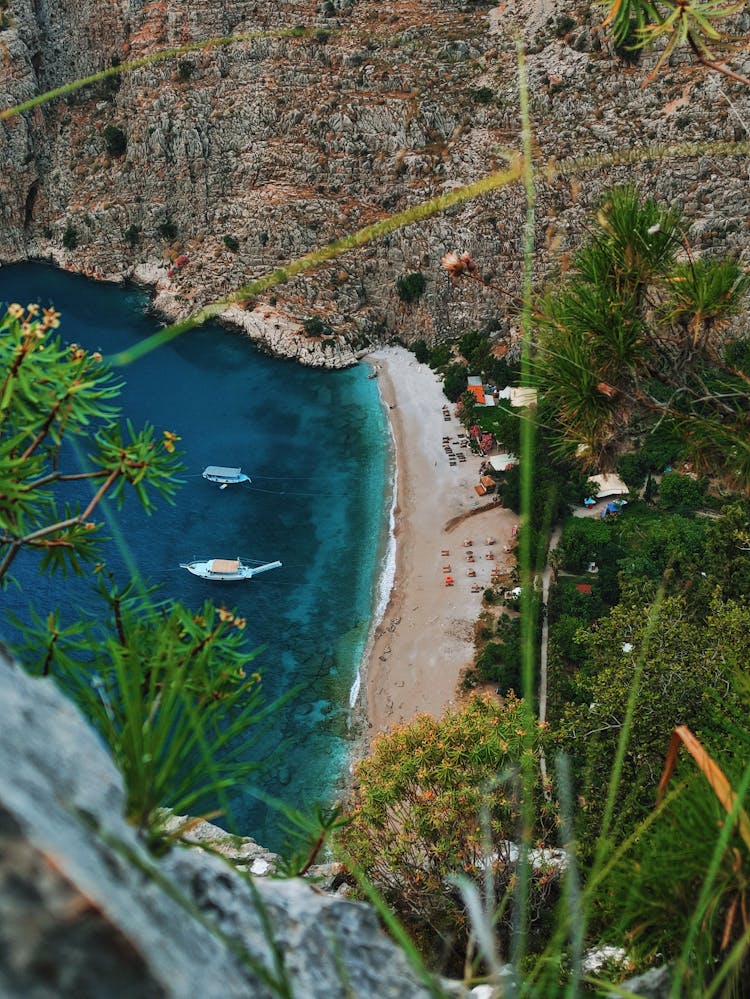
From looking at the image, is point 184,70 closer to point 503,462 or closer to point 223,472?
point 223,472

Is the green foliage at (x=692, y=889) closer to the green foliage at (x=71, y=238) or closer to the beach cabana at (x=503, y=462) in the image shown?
the beach cabana at (x=503, y=462)

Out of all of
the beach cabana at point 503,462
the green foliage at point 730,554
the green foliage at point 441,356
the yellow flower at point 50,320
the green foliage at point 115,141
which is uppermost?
the yellow flower at point 50,320

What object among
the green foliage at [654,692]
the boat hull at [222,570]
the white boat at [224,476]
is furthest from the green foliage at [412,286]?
the green foliage at [654,692]

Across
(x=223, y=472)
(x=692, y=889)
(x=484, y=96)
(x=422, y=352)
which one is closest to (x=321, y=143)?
(x=484, y=96)

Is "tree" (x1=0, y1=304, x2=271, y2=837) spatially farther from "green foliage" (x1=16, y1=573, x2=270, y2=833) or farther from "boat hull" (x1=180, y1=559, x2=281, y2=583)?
"boat hull" (x1=180, y1=559, x2=281, y2=583)

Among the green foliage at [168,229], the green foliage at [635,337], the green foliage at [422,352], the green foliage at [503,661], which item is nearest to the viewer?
the green foliage at [635,337]

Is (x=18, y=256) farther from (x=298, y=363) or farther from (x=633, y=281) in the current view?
(x=633, y=281)

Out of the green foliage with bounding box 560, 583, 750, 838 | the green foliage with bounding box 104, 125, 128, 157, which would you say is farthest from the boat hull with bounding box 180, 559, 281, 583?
the green foliage with bounding box 104, 125, 128, 157

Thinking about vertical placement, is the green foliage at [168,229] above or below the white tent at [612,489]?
above
